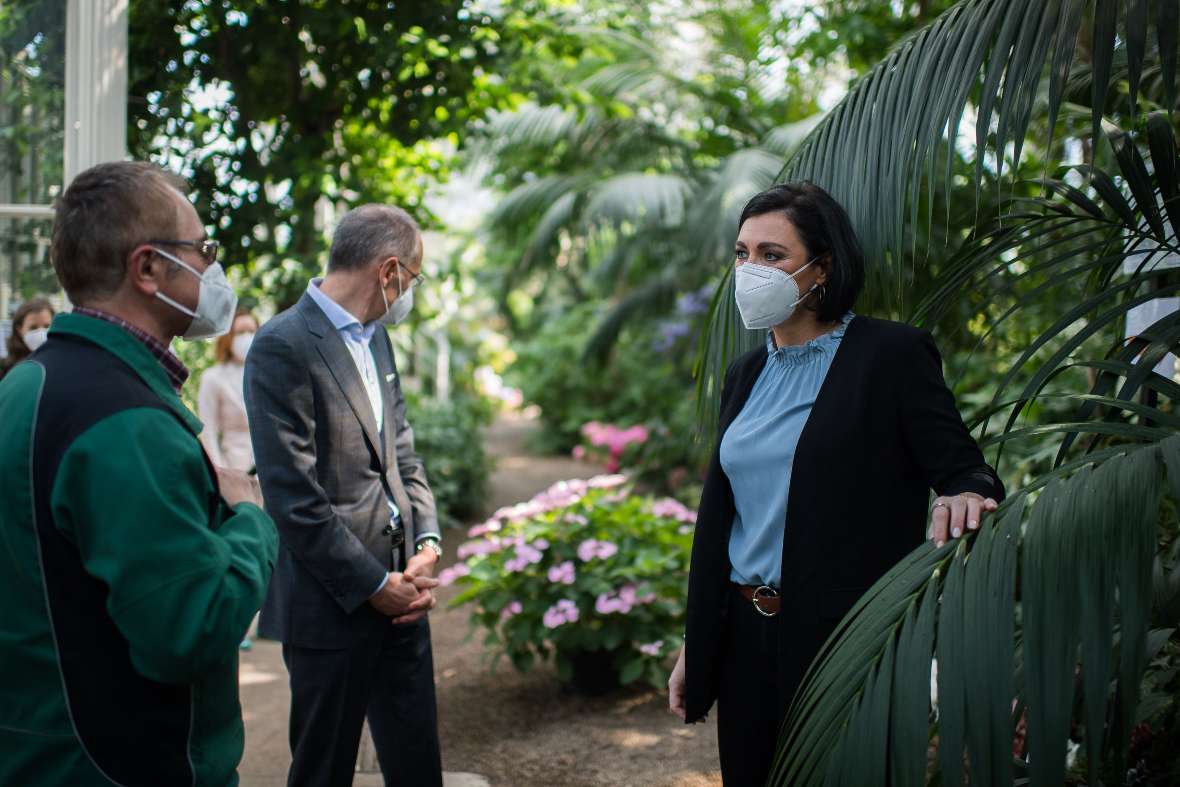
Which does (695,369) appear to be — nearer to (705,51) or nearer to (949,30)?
(949,30)

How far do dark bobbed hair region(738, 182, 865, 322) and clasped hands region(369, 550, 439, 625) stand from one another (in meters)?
1.28

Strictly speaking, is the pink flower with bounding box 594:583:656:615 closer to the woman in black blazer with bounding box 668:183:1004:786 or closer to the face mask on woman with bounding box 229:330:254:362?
the woman in black blazer with bounding box 668:183:1004:786

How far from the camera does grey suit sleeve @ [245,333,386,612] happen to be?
2686 mm

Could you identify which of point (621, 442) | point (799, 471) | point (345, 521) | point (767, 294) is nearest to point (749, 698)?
point (799, 471)

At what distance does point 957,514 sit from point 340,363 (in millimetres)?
1628

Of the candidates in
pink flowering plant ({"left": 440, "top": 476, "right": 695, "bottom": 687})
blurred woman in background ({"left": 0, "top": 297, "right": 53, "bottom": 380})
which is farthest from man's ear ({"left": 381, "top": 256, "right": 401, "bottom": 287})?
blurred woman in background ({"left": 0, "top": 297, "right": 53, "bottom": 380})

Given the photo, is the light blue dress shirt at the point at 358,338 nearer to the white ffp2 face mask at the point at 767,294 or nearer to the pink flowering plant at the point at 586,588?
the white ffp2 face mask at the point at 767,294

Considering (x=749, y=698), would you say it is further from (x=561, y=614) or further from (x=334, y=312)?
(x=561, y=614)

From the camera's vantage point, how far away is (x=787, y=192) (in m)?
2.44

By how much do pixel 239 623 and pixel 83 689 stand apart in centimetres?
25

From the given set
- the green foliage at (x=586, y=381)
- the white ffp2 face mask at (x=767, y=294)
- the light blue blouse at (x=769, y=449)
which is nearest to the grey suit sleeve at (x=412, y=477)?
the light blue blouse at (x=769, y=449)

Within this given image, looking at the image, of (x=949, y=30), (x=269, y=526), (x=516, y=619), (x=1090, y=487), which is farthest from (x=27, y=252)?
(x=1090, y=487)

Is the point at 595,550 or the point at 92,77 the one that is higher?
the point at 92,77

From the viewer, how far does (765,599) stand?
90.9 inches
